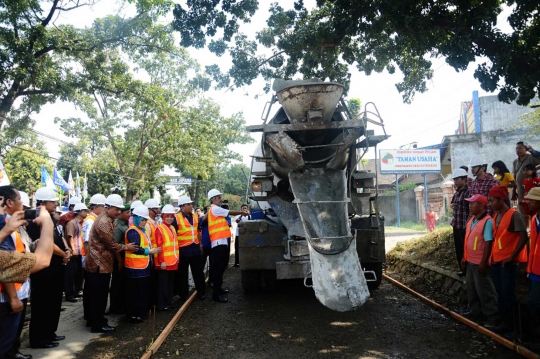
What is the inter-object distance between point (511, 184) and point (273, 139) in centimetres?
422

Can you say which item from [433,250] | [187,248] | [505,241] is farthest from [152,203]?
[433,250]

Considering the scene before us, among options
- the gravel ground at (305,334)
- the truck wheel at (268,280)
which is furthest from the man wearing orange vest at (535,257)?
the truck wheel at (268,280)

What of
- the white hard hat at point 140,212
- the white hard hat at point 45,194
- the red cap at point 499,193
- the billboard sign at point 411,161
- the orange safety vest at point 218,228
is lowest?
the orange safety vest at point 218,228

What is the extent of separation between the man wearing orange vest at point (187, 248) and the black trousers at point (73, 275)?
1962 mm

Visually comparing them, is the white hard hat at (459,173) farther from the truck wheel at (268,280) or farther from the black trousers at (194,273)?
the black trousers at (194,273)

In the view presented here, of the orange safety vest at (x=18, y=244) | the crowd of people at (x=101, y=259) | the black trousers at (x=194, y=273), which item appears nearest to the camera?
the crowd of people at (x=101, y=259)

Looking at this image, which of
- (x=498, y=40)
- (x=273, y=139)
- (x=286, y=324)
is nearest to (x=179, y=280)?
(x=286, y=324)

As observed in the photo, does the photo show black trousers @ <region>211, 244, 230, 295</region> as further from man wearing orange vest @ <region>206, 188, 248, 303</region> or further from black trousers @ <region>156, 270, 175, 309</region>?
black trousers @ <region>156, 270, 175, 309</region>

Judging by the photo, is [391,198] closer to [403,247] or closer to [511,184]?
[403,247]

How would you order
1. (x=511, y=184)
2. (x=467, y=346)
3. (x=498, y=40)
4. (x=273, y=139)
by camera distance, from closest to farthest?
1. (x=467, y=346)
2. (x=273, y=139)
3. (x=498, y=40)
4. (x=511, y=184)

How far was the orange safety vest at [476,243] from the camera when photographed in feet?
16.5

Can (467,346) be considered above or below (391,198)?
below

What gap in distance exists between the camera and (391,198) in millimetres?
28500

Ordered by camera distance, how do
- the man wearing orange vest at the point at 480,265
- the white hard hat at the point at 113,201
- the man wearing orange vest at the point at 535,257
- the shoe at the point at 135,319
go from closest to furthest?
1. the man wearing orange vest at the point at 535,257
2. the man wearing orange vest at the point at 480,265
3. the white hard hat at the point at 113,201
4. the shoe at the point at 135,319
